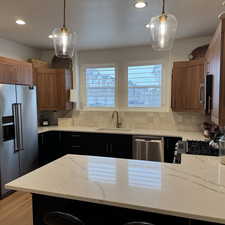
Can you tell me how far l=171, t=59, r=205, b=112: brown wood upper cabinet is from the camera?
3.49m

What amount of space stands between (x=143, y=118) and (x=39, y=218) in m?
3.18

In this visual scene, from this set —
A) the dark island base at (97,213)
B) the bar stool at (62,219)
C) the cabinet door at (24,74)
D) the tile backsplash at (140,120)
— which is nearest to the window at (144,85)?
the tile backsplash at (140,120)

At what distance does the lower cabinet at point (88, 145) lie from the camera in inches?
153

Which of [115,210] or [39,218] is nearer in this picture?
[115,210]

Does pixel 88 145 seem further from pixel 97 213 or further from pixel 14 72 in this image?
pixel 97 213

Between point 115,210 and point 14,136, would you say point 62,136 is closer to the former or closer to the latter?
point 14,136

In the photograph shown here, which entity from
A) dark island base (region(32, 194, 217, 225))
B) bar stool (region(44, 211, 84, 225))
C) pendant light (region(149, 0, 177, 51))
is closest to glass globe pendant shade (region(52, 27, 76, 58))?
pendant light (region(149, 0, 177, 51))

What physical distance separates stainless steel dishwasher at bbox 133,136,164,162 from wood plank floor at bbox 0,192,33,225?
194 centimetres

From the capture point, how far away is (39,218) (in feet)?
5.24

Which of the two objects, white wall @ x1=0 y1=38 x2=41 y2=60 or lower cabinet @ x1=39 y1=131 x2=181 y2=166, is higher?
white wall @ x1=0 y1=38 x2=41 y2=60

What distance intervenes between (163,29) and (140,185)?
4.23 feet

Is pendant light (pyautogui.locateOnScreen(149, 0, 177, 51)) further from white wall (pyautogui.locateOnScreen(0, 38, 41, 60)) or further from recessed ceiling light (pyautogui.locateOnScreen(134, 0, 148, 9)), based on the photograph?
white wall (pyautogui.locateOnScreen(0, 38, 41, 60))

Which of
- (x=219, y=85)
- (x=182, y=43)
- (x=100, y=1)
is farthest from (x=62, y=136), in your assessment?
(x=219, y=85)

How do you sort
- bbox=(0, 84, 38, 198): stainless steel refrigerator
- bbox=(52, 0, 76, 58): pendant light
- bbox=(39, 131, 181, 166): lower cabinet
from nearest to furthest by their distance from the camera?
bbox=(52, 0, 76, 58): pendant light, bbox=(0, 84, 38, 198): stainless steel refrigerator, bbox=(39, 131, 181, 166): lower cabinet
